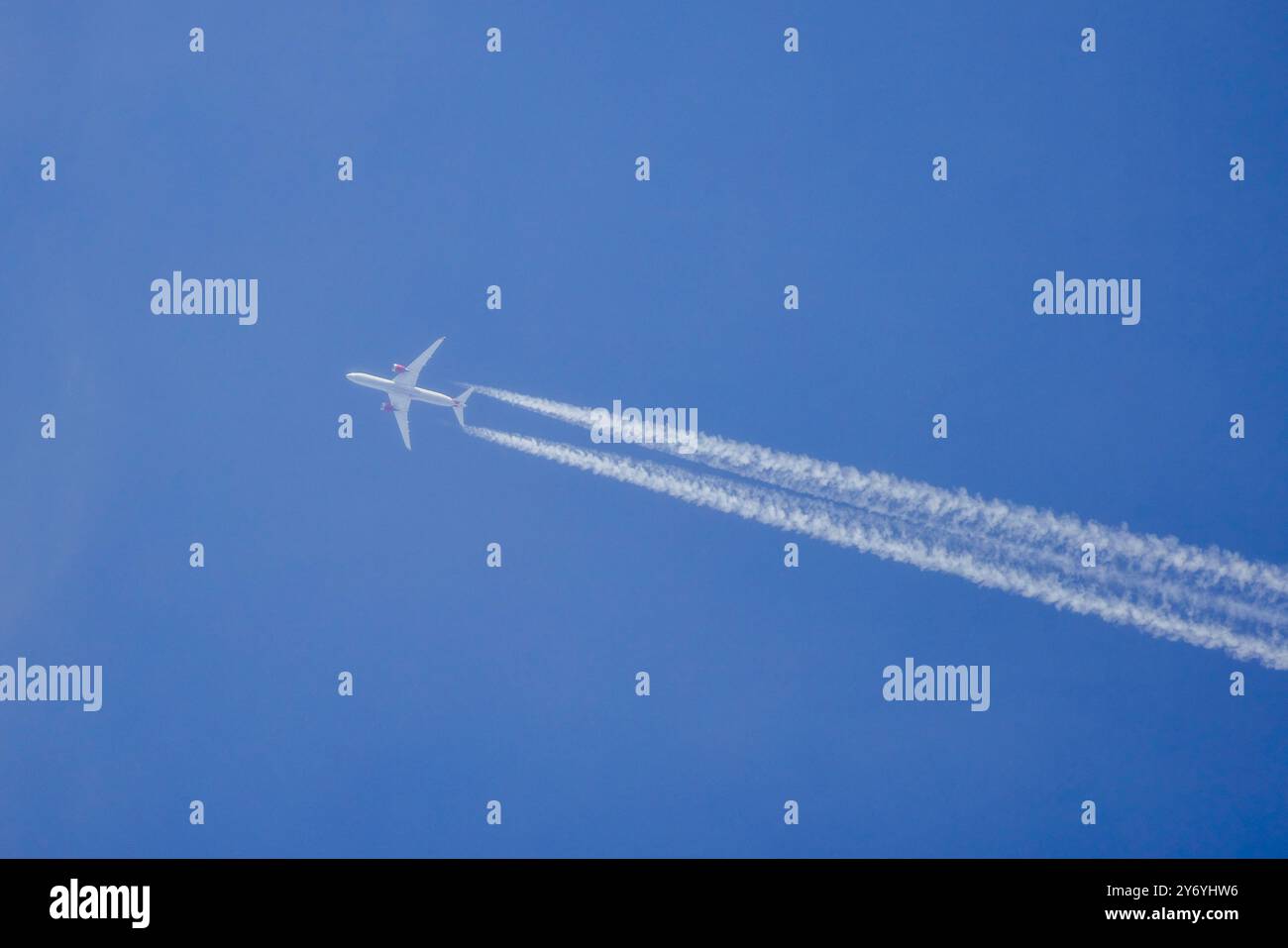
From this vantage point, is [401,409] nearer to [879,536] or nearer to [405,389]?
[405,389]

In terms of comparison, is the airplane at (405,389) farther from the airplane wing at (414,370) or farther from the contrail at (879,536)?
the contrail at (879,536)

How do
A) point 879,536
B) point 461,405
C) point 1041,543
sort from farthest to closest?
1. point 461,405
2. point 879,536
3. point 1041,543

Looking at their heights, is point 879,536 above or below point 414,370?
below

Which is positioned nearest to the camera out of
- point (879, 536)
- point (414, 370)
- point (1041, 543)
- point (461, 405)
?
point (1041, 543)

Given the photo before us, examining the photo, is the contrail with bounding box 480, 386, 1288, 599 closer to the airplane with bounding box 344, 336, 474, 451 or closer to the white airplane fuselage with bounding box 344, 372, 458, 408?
the airplane with bounding box 344, 336, 474, 451

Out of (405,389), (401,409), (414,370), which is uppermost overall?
(414,370)

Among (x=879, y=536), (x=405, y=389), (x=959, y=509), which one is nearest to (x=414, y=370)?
(x=405, y=389)
